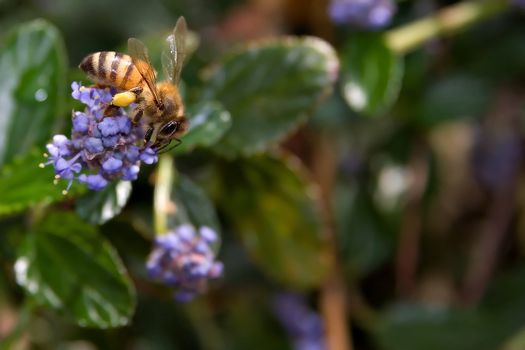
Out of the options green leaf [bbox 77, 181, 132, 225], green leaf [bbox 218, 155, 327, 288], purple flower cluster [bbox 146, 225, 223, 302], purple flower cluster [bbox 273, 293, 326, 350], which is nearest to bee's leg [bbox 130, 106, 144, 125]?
green leaf [bbox 77, 181, 132, 225]

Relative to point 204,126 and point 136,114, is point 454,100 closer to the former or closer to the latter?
point 204,126

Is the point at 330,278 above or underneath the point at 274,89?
underneath

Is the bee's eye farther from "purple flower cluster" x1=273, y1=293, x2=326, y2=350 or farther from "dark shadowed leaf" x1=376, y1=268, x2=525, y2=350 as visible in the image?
"dark shadowed leaf" x1=376, y1=268, x2=525, y2=350

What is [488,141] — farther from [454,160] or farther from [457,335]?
[457,335]

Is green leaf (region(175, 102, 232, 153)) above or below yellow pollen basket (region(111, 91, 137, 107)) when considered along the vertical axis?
A: below

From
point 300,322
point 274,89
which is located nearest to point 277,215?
point 274,89

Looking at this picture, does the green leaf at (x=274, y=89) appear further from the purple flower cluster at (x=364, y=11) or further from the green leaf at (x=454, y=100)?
the green leaf at (x=454, y=100)
